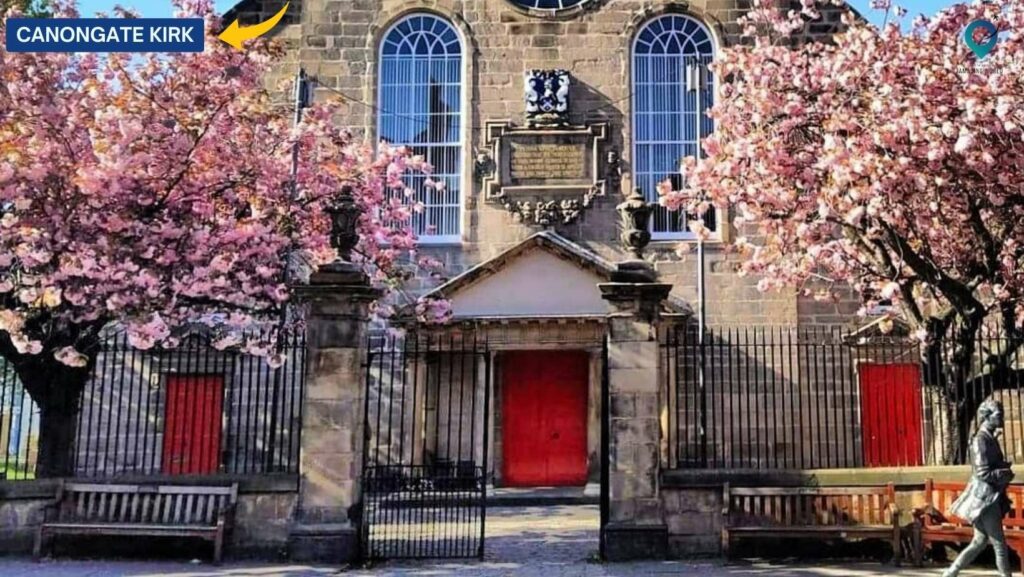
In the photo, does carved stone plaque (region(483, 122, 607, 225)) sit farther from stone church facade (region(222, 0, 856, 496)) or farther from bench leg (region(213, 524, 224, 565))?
bench leg (region(213, 524, 224, 565))

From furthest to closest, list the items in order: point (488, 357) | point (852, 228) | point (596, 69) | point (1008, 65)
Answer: point (596, 69), point (488, 357), point (852, 228), point (1008, 65)

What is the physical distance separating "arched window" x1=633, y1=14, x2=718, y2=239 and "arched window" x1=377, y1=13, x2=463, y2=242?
3.67 m

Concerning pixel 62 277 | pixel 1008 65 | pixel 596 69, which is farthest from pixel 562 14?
pixel 62 277

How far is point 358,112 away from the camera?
18.8m

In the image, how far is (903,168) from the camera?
9922 mm

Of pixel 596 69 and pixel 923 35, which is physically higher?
pixel 596 69

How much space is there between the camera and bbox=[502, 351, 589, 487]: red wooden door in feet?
57.9

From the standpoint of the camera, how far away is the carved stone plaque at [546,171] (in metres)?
18.1

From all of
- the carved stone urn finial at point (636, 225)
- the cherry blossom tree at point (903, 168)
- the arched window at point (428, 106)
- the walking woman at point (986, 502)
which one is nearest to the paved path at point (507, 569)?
the walking woman at point (986, 502)

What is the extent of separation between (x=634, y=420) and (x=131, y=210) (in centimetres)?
612

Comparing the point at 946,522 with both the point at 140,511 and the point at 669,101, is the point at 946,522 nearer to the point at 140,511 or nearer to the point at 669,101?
the point at 140,511

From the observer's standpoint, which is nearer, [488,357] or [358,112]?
[488,357]

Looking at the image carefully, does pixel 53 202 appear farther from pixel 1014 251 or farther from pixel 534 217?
pixel 1014 251

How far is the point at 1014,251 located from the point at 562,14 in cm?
1067
